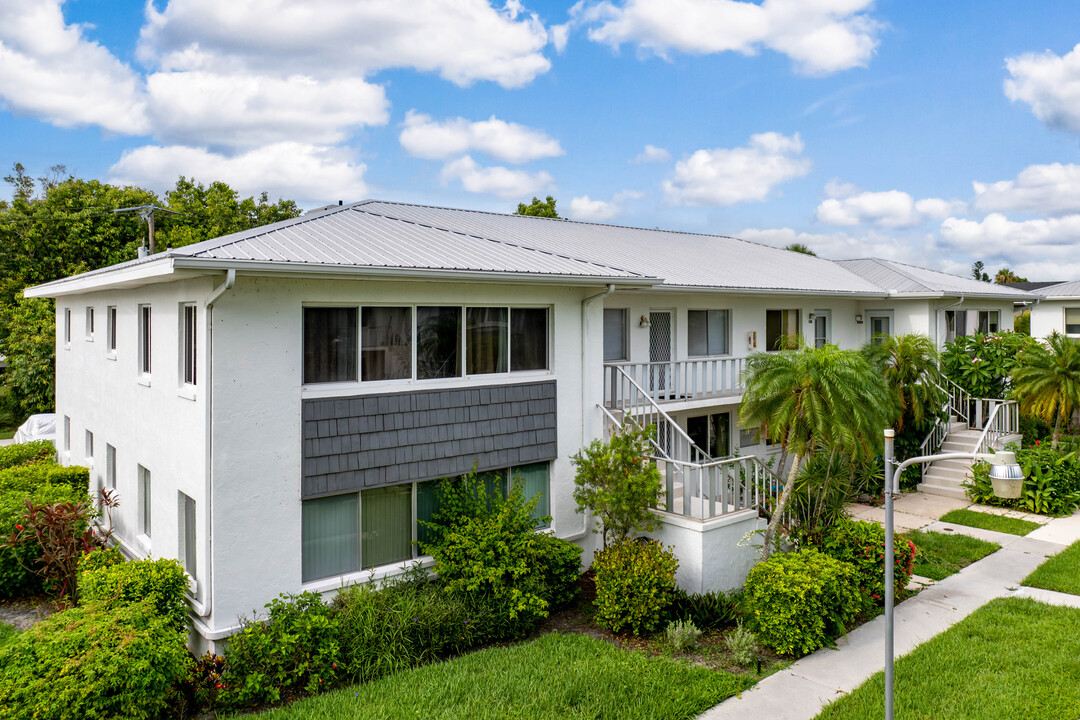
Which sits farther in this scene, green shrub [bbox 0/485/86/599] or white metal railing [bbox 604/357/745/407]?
white metal railing [bbox 604/357/745/407]

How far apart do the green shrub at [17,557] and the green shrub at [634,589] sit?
9.09 meters

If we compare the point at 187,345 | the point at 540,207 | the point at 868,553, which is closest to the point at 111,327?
the point at 187,345

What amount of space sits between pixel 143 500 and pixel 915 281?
2099 centimetres

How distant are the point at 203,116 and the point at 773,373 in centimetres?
1967

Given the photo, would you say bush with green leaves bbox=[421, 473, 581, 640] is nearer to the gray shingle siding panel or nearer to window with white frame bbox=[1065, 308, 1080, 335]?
the gray shingle siding panel

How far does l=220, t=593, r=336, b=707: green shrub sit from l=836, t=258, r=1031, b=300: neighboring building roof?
17713 mm

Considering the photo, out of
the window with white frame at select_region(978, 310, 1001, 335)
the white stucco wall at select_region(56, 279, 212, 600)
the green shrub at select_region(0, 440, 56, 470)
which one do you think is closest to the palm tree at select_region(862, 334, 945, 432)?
the window with white frame at select_region(978, 310, 1001, 335)

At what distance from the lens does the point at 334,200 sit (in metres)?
15.2

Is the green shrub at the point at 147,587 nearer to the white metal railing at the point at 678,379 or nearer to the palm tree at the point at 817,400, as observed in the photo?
the white metal railing at the point at 678,379

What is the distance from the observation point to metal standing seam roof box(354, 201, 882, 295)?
14.8m

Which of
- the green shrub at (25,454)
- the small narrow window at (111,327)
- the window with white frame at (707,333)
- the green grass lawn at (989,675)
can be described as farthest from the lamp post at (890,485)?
the green shrub at (25,454)

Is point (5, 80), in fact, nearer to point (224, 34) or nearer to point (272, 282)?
point (224, 34)

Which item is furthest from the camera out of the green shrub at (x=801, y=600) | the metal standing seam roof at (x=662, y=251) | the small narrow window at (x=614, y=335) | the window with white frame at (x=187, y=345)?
the metal standing seam roof at (x=662, y=251)

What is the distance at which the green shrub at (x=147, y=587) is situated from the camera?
26.0 feet
